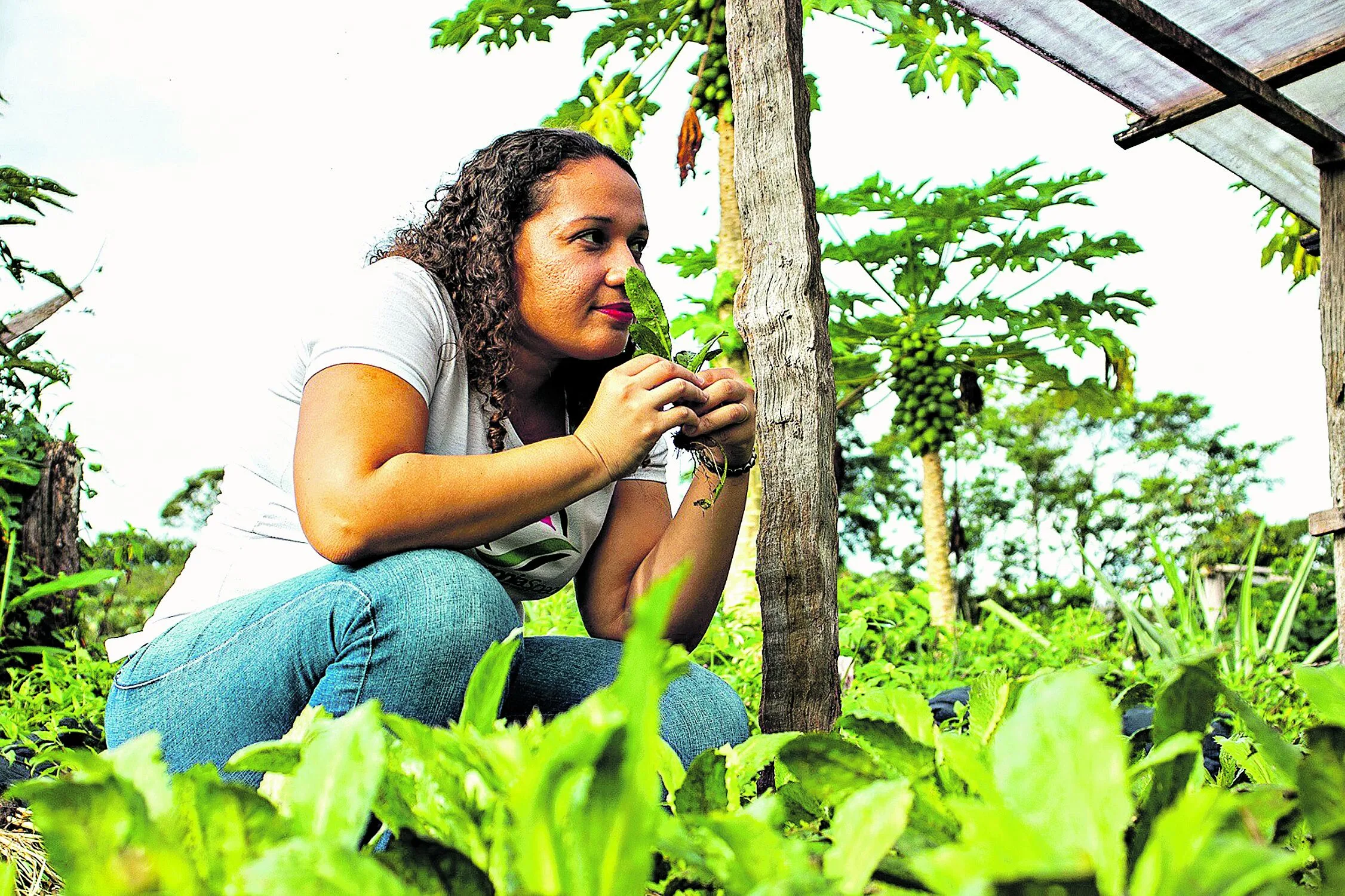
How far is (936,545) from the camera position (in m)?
6.04

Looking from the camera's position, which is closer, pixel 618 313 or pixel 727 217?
pixel 618 313

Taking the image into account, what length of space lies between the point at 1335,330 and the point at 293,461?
3314 mm

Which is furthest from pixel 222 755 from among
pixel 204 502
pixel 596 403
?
pixel 204 502

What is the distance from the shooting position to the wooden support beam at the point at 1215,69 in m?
2.62

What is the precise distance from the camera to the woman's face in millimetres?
1402

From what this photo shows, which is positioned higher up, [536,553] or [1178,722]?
[536,553]

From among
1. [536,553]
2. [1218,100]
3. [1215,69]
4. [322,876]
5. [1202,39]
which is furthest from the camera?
[1218,100]

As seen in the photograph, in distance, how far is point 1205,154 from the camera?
3814 mm

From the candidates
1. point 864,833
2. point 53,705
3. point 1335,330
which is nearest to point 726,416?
point 864,833

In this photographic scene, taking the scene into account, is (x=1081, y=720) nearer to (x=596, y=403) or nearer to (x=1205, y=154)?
(x=596, y=403)

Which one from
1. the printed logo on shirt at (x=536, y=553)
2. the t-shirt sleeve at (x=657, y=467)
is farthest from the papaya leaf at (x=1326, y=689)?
the t-shirt sleeve at (x=657, y=467)

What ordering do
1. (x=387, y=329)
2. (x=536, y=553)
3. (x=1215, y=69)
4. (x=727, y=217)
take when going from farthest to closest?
(x=727, y=217), (x=1215, y=69), (x=536, y=553), (x=387, y=329)

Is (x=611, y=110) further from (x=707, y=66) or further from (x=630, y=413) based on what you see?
(x=630, y=413)

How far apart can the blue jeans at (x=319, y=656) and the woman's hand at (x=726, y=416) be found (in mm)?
311
